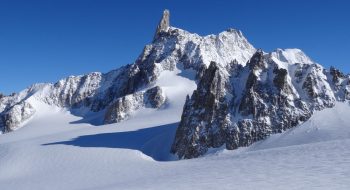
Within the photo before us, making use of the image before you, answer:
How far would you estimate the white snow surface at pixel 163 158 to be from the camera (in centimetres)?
2889

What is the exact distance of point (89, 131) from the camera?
90375 millimetres

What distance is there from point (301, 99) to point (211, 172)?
28.8 meters

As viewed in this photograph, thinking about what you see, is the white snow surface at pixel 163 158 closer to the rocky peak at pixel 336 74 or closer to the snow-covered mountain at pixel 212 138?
the snow-covered mountain at pixel 212 138

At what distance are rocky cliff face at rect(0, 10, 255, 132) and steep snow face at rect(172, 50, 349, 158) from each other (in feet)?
128

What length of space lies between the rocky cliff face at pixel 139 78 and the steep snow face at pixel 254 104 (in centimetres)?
3904

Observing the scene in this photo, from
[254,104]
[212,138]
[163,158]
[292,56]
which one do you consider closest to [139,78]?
[292,56]

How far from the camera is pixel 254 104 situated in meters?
60.2

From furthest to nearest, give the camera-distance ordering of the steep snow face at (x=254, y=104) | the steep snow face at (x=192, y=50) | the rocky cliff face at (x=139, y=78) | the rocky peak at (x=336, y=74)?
the steep snow face at (x=192, y=50) < the rocky cliff face at (x=139, y=78) < the rocky peak at (x=336, y=74) < the steep snow face at (x=254, y=104)

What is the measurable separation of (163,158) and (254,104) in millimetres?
14620

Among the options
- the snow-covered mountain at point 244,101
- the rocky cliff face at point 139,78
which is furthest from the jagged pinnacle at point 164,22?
the snow-covered mountain at point 244,101

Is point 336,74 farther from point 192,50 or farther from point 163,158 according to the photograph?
point 192,50

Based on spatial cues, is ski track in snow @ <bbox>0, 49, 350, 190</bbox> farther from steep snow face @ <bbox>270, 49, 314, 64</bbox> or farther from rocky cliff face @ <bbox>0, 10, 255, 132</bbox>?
steep snow face @ <bbox>270, 49, 314, 64</bbox>

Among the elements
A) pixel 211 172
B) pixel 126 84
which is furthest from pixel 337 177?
pixel 126 84

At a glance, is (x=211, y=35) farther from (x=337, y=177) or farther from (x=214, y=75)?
(x=337, y=177)
